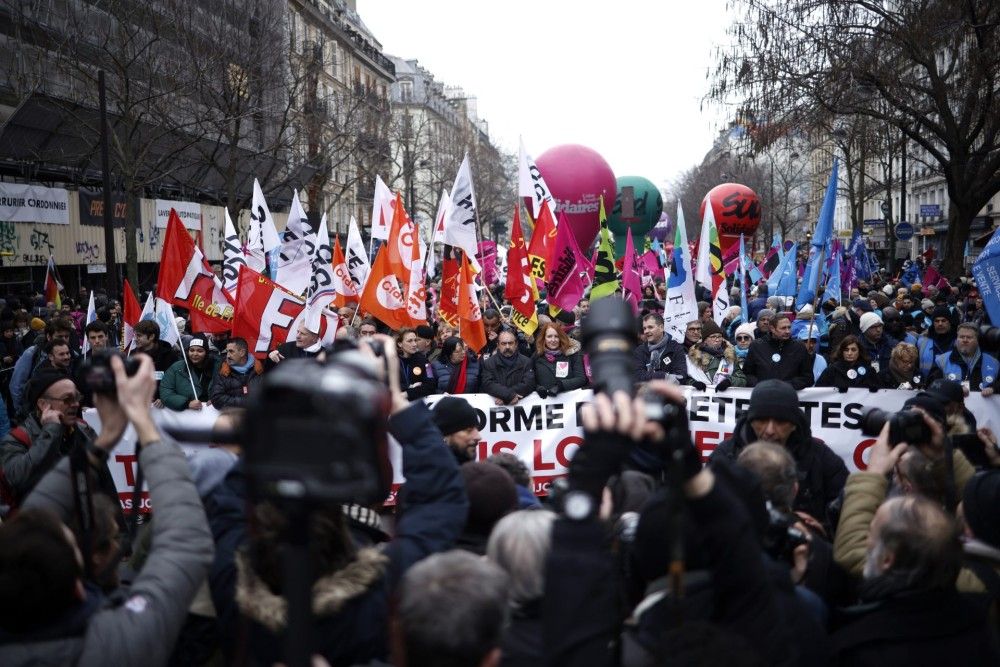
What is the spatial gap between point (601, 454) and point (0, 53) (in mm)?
24963

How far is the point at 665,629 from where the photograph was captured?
226 cm

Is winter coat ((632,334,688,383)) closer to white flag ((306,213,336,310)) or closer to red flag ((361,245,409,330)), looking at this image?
red flag ((361,245,409,330))

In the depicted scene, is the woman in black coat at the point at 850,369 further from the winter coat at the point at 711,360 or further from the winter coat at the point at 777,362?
the winter coat at the point at 711,360

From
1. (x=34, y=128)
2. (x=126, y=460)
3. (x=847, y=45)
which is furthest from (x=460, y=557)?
(x=34, y=128)

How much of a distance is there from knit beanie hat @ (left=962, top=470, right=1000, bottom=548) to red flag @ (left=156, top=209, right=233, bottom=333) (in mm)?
9128

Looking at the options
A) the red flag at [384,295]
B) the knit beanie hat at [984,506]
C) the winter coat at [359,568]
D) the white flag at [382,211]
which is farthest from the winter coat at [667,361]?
the winter coat at [359,568]

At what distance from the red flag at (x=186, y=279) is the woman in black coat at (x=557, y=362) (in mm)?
4377

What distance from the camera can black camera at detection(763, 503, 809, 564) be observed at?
2.88m

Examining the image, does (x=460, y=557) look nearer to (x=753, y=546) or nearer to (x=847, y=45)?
(x=753, y=546)

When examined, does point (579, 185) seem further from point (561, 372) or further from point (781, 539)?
point (781, 539)

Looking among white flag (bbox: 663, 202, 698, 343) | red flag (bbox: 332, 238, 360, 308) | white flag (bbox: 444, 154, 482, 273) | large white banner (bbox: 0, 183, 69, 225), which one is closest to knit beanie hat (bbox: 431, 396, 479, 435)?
white flag (bbox: 663, 202, 698, 343)

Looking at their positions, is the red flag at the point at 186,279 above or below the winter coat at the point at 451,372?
above

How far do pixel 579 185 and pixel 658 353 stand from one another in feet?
72.2

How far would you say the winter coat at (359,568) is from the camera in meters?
2.33
